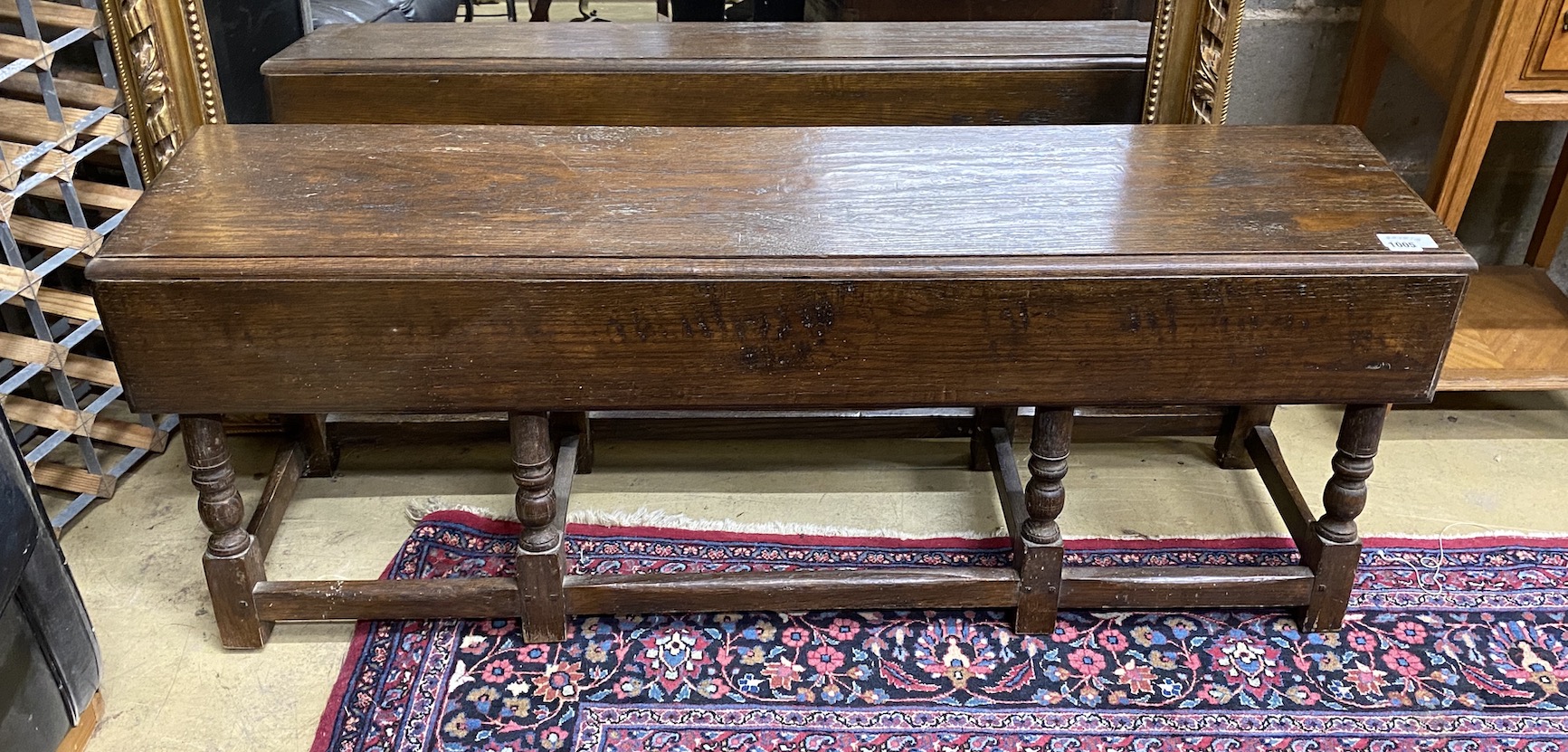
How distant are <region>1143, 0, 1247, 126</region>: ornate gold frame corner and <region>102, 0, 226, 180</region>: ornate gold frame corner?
5.07ft

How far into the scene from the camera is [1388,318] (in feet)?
5.15

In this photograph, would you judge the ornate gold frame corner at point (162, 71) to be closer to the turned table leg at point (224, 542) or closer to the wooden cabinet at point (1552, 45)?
the turned table leg at point (224, 542)

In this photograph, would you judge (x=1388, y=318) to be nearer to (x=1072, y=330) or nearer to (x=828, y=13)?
(x=1072, y=330)

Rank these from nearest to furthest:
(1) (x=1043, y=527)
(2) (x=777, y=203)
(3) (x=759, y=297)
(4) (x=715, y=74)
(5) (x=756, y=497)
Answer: (3) (x=759, y=297) < (2) (x=777, y=203) < (1) (x=1043, y=527) < (4) (x=715, y=74) < (5) (x=756, y=497)

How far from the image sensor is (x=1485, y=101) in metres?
2.03

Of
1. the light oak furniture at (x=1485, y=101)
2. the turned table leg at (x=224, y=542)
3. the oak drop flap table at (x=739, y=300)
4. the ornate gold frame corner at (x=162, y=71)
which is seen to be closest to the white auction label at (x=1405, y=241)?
the oak drop flap table at (x=739, y=300)

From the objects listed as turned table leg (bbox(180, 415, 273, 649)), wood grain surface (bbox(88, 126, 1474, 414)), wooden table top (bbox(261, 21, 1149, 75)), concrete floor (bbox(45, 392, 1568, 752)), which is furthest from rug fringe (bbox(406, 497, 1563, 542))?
wooden table top (bbox(261, 21, 1149, 75))

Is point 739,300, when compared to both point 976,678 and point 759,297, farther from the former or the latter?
point 976,678

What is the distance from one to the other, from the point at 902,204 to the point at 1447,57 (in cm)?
108

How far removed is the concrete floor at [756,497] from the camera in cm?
190

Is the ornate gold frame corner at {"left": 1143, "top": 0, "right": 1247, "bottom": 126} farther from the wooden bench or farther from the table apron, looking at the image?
the table apron

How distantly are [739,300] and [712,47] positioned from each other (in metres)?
0.76

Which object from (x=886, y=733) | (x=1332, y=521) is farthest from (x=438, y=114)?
(x=1332, y=521)

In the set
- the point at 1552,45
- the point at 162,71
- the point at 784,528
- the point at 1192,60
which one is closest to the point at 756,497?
the point at 784,528
